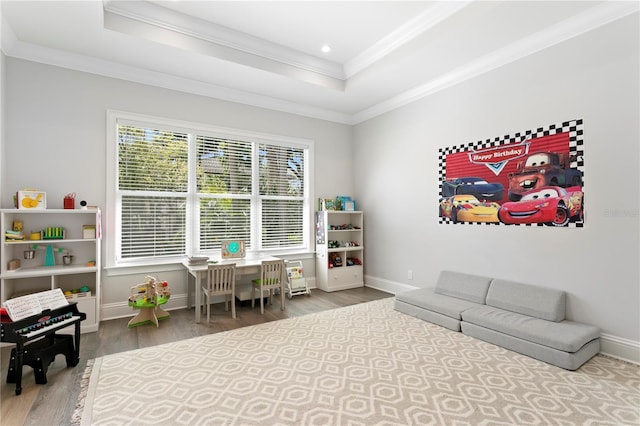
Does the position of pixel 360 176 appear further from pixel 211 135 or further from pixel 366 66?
pixel 211 135

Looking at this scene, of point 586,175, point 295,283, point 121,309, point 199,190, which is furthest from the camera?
point 295,283

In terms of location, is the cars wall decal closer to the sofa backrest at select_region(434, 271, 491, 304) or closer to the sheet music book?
the sofa backrest at select_region(434, 271, 491, 304)

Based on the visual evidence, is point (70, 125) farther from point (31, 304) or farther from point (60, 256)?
point (31, 304)


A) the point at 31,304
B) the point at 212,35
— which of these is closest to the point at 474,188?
the point at 212,35

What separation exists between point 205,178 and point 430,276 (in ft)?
11.4

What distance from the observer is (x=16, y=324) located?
2291 mm

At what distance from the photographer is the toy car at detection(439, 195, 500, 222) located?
3.76 meters

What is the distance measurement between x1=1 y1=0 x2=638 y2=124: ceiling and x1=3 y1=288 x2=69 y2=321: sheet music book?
2.51 meters

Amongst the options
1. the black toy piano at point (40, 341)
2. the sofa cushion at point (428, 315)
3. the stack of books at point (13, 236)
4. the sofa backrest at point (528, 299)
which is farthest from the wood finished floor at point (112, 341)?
the sofa backrest at point (528, 299)

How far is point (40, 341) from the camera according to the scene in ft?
8.27

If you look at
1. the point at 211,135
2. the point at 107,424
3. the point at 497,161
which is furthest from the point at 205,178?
the point at 497,161

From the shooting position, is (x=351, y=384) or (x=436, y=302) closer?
(x=351, y=384)

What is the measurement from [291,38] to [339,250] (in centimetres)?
314

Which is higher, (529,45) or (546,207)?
(529,45)
